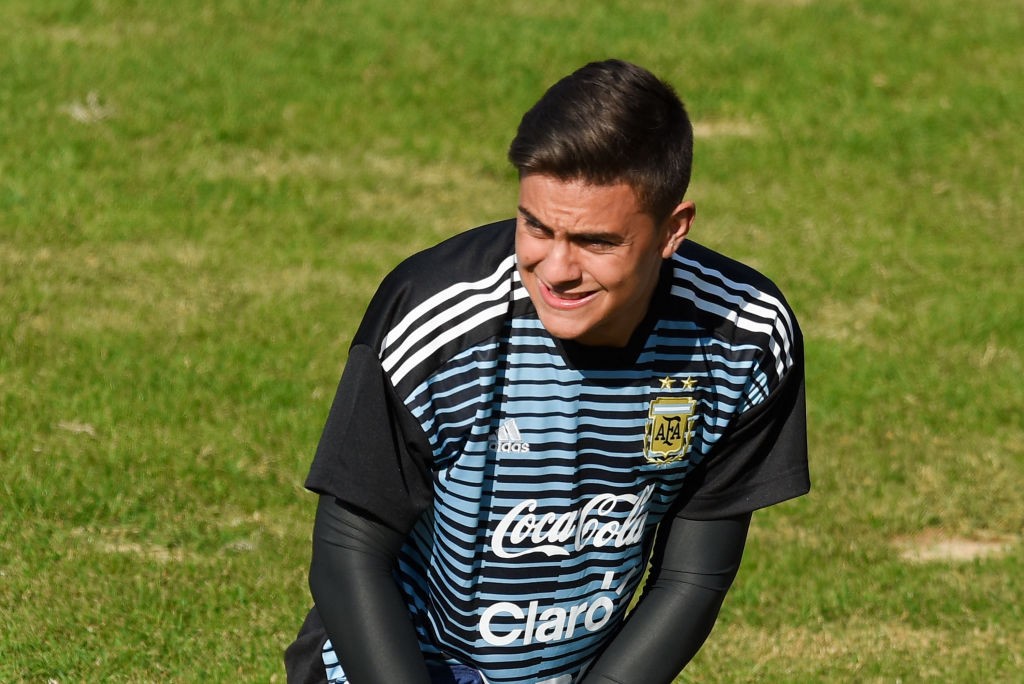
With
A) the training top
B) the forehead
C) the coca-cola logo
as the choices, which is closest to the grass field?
the training top

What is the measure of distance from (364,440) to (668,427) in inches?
26.4

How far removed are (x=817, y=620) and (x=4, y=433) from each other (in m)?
3.48

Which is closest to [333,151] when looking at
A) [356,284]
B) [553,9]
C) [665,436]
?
[356,284]

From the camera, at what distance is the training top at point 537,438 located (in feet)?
10.1

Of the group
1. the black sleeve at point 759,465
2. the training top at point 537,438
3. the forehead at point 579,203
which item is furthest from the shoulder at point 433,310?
the black sleeve at point 759,465

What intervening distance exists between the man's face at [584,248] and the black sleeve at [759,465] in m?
0.49

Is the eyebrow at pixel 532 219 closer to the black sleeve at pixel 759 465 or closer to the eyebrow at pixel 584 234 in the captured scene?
the eyebrow at pixel 584 234

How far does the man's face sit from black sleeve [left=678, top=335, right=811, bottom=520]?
1.60ft

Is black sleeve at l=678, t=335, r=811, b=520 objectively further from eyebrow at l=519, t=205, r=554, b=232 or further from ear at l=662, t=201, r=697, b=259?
eyebrow at l=519, t=205, r=554, b=232

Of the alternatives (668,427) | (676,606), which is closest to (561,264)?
(668,427)

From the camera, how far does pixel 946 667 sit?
17.8 ft

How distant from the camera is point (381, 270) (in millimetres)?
8703

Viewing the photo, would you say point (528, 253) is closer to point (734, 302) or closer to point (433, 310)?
point (433, 310)

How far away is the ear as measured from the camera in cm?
309
